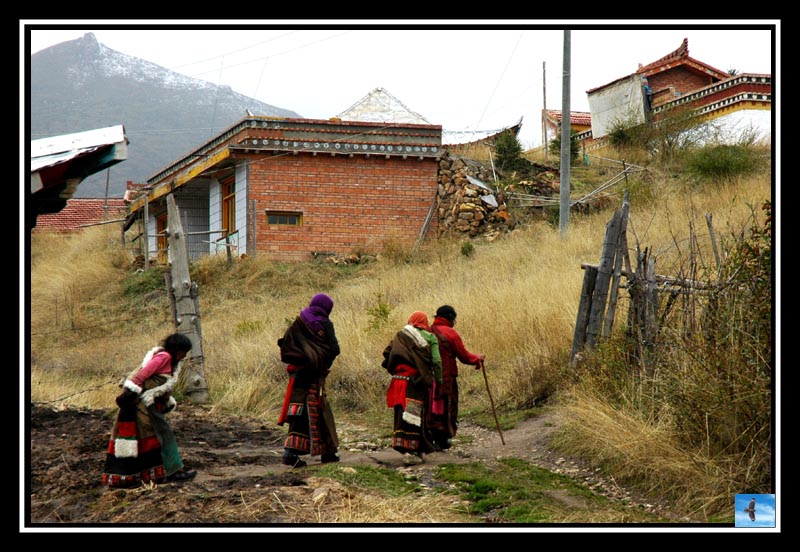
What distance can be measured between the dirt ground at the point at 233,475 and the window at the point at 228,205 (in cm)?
1364

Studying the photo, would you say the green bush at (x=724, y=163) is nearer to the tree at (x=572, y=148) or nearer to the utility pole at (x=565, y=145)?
the utility pole at (x=565, y=145)

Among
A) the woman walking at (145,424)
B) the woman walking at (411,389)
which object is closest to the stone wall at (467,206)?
the woman walking at (411,389)

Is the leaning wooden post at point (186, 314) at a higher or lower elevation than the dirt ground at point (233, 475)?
higher

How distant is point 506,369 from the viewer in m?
11.5

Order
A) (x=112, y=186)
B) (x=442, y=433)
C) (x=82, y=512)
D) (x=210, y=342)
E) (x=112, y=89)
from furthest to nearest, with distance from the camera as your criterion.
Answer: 1. (x=112, y=89)
2. (x=112, y=186)
3. (x=210, y=342)
4. (x=442, y=433)
5. (x=82, y=512)

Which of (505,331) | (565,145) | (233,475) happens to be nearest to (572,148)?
(565,145)

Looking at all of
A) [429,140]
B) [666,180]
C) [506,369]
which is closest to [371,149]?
[429,140]

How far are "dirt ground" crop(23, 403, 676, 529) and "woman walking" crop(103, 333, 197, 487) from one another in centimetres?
15

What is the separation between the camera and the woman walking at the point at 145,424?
271 inches

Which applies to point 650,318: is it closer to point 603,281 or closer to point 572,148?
point 603,281

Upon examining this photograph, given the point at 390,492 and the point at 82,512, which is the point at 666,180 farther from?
the point at 82,512

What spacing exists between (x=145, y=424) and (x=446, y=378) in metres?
3.24
